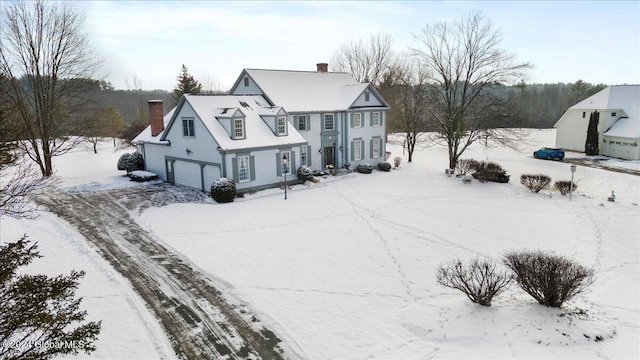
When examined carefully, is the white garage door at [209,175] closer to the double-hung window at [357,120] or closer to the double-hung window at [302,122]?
the double-hung window at [302,122]

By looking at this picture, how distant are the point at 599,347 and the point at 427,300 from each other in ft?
15.1

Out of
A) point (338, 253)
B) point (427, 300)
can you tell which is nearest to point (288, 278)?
point (338, 253)

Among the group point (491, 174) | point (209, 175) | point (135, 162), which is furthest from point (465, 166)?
point (135, 162)

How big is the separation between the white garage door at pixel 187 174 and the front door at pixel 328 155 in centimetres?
1126

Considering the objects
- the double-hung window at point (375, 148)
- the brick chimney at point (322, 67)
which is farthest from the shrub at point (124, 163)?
the double-hung window at point (375, 148)

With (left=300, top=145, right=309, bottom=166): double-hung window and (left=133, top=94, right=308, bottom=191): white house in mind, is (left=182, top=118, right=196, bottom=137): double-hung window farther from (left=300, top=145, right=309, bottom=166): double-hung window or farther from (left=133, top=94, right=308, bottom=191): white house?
(left=300, top=145, right=309, bottom=166): double-hung window

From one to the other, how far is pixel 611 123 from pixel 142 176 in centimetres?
4632

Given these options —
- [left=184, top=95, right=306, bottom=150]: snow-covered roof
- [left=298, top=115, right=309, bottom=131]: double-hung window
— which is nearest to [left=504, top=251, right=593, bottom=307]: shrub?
[left=184, top=95, right=306, bottom=150]: snow-covered roof

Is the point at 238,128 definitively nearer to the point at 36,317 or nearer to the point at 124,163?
the point at 124,163

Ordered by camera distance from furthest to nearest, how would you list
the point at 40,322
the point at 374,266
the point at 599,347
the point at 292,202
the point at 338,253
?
1. the point at 292,202
2. the point at 338,253
3. the point at 374,266
4. the point at 599,347
5. the point at 40,322

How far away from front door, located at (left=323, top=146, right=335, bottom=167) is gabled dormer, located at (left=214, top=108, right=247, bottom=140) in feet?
30.1

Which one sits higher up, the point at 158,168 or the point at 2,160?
the point at 2,160

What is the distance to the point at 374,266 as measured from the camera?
52.3 feet

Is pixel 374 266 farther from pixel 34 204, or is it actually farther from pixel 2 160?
pixel 34 204
